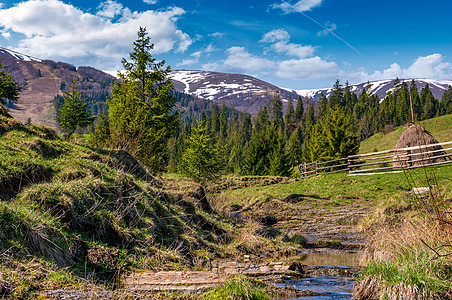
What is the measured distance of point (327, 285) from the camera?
6277 millimetres

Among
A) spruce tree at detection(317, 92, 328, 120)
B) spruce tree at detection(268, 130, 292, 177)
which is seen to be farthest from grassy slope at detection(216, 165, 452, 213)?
spruce tree at detection(317, 92, 328, 120)

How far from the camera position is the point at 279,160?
49.0m

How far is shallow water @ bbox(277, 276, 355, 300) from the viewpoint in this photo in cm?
566

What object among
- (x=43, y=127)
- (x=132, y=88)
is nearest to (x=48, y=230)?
(x=43, y=127)

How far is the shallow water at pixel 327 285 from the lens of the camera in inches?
223

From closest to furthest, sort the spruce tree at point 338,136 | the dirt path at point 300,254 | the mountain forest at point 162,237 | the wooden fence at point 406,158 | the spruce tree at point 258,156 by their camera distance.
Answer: the mountain forest at point 162,237, the dirt path at point 300,254, the wooden fence at point 406,158, the spruce tree at point 338,136, the spruce tree at point 258,156

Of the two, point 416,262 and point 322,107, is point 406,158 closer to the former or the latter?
point 416,262

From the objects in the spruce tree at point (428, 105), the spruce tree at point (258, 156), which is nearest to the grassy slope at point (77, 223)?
the spruce tree at point (258, 156)

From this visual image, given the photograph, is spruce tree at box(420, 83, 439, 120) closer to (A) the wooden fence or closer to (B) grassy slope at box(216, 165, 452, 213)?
(A) the wooden fence

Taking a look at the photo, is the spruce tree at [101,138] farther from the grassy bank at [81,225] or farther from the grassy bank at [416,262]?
the grassy bank at [416,262]

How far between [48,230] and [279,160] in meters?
44.4

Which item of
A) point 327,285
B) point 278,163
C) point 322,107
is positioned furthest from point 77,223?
point 322,107

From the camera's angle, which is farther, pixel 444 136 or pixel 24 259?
pixel 444 136

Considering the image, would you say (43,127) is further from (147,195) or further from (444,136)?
(444,136)
